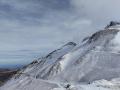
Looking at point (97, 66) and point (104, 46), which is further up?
point (104, 46)

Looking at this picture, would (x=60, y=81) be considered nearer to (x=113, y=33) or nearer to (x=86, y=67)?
(x=86, y=67)

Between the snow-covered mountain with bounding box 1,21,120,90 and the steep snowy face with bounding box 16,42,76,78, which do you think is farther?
the steep snowy face with bounding box 16,42,76,78

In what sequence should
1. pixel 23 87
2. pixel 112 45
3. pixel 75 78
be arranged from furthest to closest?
pixel 112 45 → pixel 23 87 → pixel 75 78

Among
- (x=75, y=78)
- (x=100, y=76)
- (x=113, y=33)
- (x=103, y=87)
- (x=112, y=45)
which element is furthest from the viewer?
(x=113, y=33)

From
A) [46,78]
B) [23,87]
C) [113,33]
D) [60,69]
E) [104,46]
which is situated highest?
[113,33]

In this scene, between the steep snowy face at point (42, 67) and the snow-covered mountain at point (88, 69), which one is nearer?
the snow-covered mountain at point (88, 69)

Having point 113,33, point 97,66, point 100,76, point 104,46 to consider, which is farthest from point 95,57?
point 113,33

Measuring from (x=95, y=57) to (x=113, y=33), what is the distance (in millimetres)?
21114

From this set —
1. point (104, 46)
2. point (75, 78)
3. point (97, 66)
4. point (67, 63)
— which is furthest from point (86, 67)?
point (104, 46)

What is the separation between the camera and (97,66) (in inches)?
1502

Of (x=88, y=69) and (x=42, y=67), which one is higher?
(x=42, y=67)

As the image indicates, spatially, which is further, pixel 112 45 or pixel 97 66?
pixel 112 45

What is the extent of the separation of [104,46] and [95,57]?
8.96m

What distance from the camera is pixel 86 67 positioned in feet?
130
